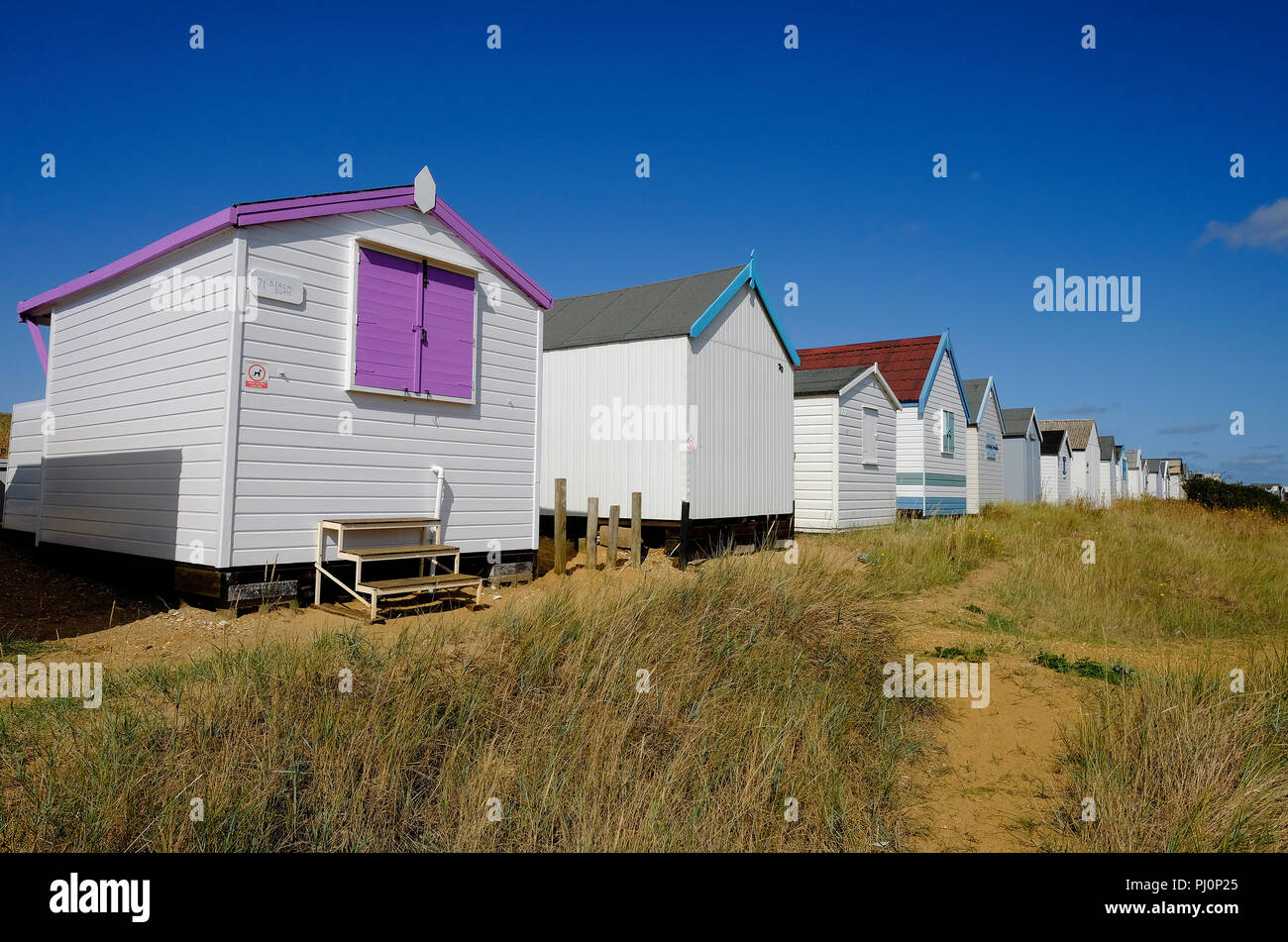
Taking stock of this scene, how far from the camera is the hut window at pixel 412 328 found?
30.5 ft

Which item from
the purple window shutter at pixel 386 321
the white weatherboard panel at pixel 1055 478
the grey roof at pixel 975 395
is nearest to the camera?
the purple window shutter at pixel 386 321

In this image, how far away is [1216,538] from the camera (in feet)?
55.5

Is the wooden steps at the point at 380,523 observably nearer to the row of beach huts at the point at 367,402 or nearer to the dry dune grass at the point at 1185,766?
the row of beach huts at the point at 367,402

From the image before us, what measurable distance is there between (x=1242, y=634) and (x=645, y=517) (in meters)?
8.54

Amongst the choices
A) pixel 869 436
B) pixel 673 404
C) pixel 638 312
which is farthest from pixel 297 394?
pixel 869 436

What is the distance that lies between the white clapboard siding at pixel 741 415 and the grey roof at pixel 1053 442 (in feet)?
85.2

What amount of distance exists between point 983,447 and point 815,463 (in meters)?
11.4

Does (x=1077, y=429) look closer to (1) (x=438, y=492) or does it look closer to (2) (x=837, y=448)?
(2) (x=837, y=448)

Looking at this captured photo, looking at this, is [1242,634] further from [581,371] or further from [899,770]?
[581,371]

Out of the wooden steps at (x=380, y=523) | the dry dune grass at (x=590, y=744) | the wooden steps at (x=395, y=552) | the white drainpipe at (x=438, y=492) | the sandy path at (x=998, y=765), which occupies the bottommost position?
the sandy path at (x=998, y=765)

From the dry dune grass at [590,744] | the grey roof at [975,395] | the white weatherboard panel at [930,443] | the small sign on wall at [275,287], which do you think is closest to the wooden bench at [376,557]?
the dry dune grass at [590,744]

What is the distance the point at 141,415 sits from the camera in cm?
945

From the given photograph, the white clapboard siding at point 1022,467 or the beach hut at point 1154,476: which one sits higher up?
the beach hut at point 1154,476
